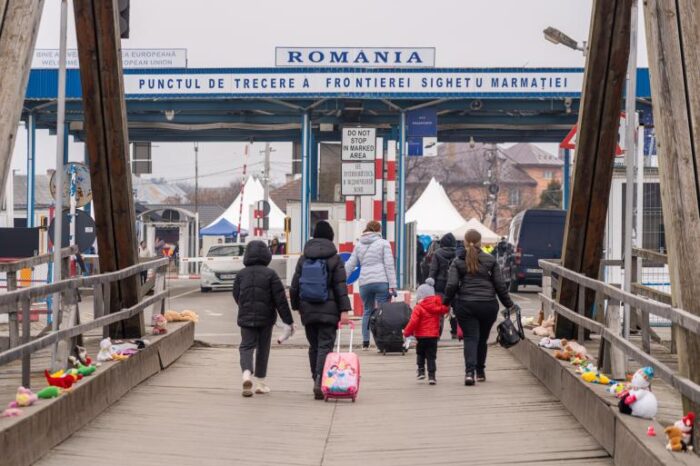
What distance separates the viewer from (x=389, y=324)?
16.7 m

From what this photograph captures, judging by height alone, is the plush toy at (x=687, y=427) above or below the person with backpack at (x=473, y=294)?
below

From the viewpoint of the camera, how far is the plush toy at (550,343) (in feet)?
43.2

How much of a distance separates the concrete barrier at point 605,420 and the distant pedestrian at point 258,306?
2423 millimetres

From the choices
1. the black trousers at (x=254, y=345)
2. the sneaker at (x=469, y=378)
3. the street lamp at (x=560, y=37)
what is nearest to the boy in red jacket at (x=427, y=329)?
the sneaker at (x=469, y=378)

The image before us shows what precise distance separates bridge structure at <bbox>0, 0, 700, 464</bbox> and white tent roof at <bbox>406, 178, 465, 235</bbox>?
34.7m

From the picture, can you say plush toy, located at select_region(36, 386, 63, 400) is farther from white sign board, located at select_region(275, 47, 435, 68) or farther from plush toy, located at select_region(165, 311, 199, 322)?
white sign board, located at select_region(275, 47, 435, 68)

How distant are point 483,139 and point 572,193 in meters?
33.0

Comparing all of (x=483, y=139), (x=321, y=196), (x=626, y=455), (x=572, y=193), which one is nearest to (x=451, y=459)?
(x=626, y=455)

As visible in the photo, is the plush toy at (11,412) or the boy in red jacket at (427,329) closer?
the plush toy at (11,412)

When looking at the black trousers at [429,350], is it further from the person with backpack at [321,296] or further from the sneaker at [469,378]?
the person with backpack at [321,296]

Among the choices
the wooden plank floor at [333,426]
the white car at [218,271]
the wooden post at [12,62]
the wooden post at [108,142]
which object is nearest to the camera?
the wooden post at [12,62]

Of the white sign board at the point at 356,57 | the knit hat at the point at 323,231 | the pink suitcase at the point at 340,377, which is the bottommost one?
→ the pink suitcase at the point at 340,377

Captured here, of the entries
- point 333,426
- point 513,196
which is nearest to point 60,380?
point 333,426

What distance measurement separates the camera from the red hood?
13.5 meters
